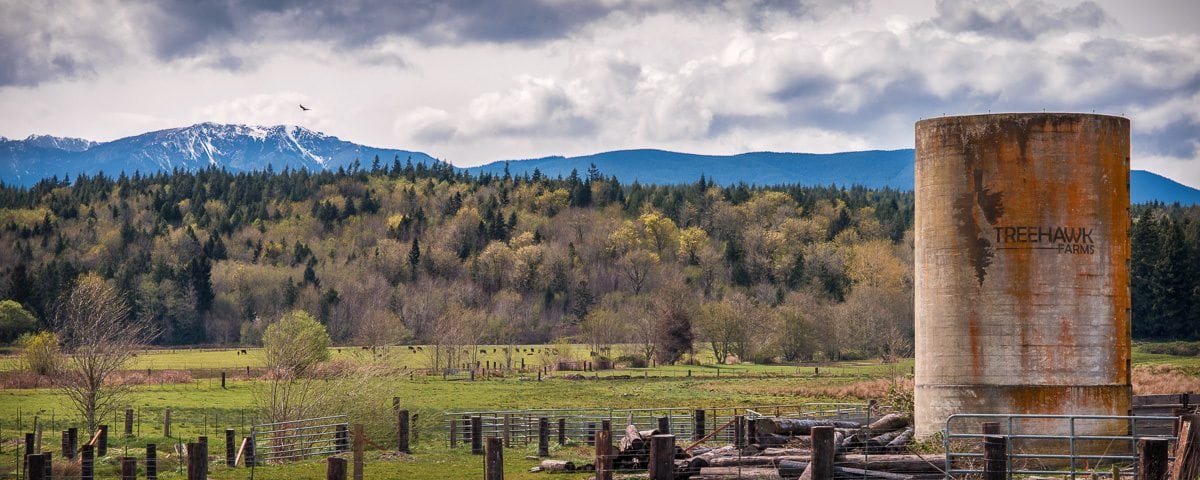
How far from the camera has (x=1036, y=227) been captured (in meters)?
36.5

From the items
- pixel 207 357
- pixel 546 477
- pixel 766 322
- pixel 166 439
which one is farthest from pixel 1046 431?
pixel 207 357

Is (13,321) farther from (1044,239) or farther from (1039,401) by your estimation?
(1044,239)

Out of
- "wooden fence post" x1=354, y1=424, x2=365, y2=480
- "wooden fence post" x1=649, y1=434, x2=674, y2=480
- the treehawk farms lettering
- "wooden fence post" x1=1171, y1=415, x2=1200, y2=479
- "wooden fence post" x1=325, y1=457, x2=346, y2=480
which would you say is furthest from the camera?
the treehawk farms lettering

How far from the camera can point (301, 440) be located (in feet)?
156

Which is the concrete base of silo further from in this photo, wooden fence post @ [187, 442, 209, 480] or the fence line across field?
wooden fence post @ [187, 442, 209, 480]

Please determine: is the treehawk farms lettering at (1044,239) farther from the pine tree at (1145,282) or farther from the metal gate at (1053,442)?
the pine tree at (1145,282)

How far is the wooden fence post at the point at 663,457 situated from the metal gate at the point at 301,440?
18656mm

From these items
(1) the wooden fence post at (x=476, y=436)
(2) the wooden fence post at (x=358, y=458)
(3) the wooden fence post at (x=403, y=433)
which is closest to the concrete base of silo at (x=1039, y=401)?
(2) the wooden fence post at (x=358, y=458)

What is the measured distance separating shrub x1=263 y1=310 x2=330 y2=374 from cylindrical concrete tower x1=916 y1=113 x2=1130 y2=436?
27.0 metres

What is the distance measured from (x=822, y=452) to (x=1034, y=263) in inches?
466

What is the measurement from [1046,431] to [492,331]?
402 feet

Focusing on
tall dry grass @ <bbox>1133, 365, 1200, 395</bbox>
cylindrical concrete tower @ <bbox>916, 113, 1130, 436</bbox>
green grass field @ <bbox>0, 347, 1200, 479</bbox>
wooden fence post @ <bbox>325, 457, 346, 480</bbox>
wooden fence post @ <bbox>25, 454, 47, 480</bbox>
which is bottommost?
green grass field @ <bbox>0, 347, 1200, 479</bbox>

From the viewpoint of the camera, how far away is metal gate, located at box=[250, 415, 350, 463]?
45.5 meters

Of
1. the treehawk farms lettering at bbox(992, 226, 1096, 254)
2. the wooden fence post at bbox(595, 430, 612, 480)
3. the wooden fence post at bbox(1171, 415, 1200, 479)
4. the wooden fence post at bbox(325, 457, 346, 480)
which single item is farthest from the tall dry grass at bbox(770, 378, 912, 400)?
the wooden fence post at bbox(325, 457, 346, 480)
